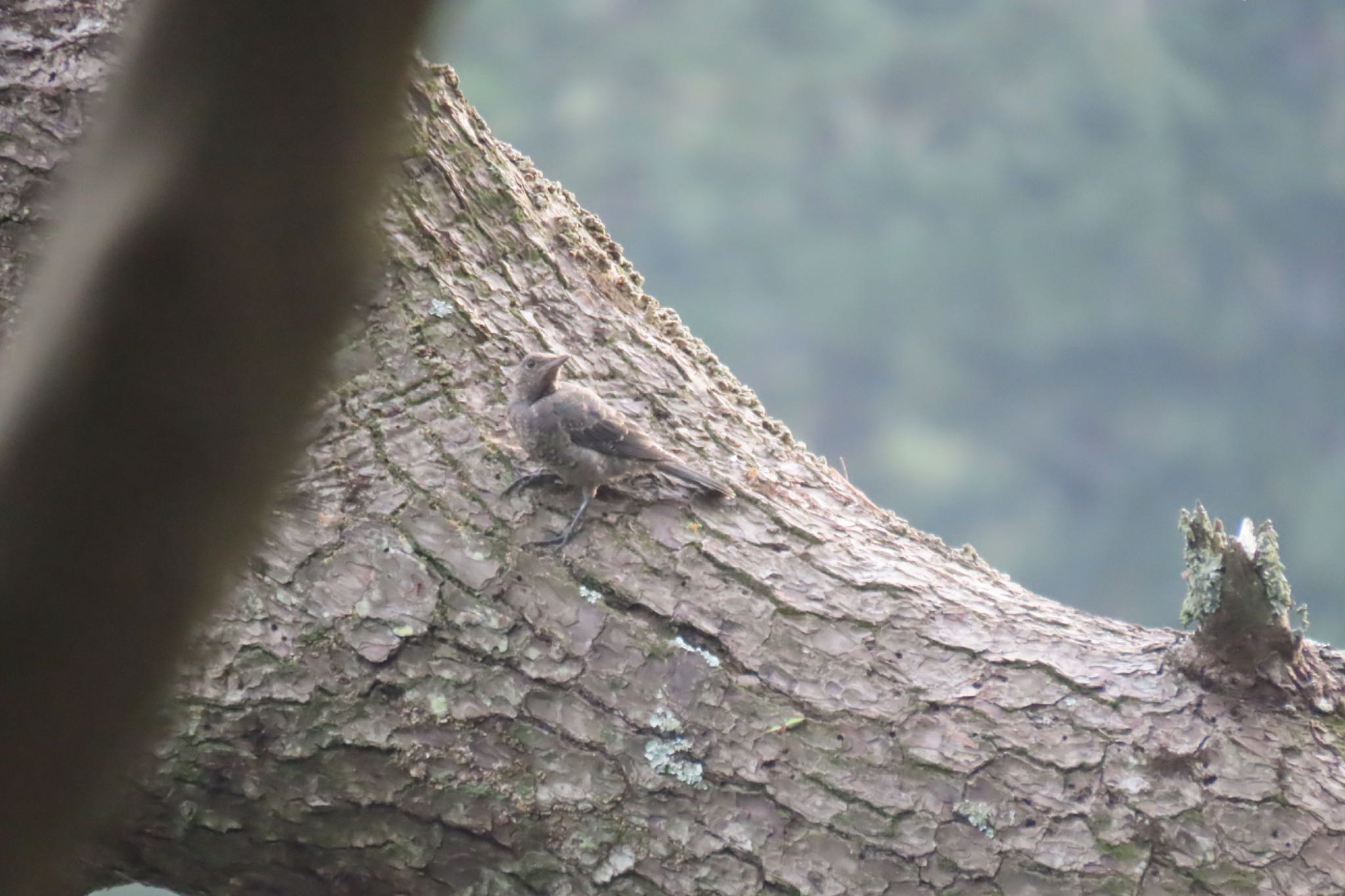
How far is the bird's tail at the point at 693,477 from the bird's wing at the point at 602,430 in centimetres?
2

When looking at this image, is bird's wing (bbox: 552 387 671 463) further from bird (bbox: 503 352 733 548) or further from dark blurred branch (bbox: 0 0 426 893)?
dark blurred branch (bbox: 0 0 426 893)

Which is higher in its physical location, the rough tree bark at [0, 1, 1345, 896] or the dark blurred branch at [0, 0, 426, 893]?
the rough tree bark at [0, 1, 1345, 896]

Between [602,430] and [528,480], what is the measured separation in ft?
0.78

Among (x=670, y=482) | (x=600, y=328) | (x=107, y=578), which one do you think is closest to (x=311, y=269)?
(x=107, y=578)

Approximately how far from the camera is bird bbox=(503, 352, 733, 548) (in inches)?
103

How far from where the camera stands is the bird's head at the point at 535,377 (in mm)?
2816

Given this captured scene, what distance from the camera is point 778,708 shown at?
8.23 ft

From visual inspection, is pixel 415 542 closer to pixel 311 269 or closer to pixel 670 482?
pixel 670 482

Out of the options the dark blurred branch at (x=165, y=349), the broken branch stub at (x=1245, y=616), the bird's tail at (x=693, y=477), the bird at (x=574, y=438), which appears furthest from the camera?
the bird's tail at (x=693, y=477)

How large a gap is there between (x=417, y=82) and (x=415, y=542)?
3.88ft

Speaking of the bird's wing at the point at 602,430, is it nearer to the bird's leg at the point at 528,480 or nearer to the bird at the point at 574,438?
the bird at the point at 574,438

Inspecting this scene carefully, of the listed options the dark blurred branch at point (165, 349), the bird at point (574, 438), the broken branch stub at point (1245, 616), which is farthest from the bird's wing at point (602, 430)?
the dark blurred branch at point (165, 349)

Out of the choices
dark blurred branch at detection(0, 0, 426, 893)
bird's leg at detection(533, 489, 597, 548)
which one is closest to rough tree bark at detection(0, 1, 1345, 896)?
bird's leg at detection(533, 489, 597, 548)

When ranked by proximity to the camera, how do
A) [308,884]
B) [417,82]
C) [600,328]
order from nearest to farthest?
[308,884] < [417,82] < [600,328]
